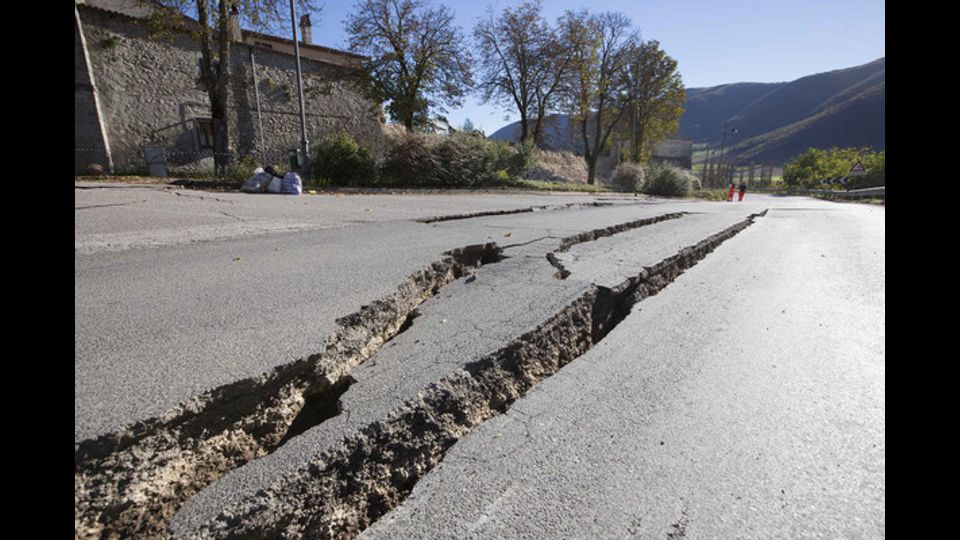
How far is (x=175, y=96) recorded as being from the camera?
18.5 m

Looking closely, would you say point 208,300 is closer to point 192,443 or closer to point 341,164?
point 192,443

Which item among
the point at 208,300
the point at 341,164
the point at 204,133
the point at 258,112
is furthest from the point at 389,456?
the point at 258,112

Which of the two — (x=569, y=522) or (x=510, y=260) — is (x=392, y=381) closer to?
(x=569, y=522)

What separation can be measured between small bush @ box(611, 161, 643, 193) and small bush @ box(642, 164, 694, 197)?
44 centimetres

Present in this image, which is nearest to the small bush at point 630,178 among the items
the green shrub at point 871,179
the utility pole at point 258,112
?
the utility pole at point 258,112

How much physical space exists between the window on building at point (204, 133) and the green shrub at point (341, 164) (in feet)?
29.6

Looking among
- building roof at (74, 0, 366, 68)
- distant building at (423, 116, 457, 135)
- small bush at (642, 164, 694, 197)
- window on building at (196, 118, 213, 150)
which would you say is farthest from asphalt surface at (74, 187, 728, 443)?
small bush at (642, 164, 694, 197)

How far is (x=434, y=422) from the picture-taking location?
129 cm

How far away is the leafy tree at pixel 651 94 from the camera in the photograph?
31.5 metres

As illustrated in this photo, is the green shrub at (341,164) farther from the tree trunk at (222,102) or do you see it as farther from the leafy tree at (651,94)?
the leafy tree at (651,94)

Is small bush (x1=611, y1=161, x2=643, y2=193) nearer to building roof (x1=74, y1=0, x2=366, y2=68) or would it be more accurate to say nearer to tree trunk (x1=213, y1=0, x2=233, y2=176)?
building roof (x1=74, y1=0, x2=366, y2=68)

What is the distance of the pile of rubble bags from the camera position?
32.2 feet

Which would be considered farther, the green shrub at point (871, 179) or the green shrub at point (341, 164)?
the green shrub at point (871, 179)
